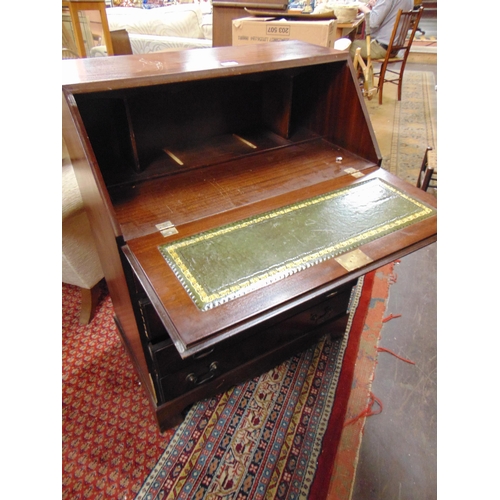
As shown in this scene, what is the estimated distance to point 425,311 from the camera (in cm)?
168

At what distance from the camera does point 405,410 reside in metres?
1.31

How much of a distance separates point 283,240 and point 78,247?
93 centimetres

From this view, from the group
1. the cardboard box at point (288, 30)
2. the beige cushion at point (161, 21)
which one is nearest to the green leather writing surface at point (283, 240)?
the cardboard box at point (288, 30)

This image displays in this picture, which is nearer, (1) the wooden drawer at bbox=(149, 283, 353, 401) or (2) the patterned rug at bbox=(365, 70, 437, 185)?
(1) the wooden drawer at bbox=(149, 283, 353, 401)

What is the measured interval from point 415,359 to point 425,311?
29cm

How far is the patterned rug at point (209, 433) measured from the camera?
1.10 meters

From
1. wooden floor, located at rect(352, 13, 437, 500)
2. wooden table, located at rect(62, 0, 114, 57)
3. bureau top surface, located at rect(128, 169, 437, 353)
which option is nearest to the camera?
bureau top surface, located at rect(128, 169, 437, 353)

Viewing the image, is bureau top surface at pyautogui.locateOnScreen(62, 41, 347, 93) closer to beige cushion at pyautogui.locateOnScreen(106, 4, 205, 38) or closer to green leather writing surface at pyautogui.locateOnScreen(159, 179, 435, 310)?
green leather writing surface at pyautogui.locateOnScreen(159, 179, 435, 310)

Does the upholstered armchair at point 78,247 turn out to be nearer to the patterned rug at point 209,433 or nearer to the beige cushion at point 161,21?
the patterned rug at point 209,433

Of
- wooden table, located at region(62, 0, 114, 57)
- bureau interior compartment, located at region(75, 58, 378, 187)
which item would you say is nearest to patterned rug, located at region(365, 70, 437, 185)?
bureau interior compartment, located at region(75, 58, 378, 187)

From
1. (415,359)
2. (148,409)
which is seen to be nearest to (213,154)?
(148,409)

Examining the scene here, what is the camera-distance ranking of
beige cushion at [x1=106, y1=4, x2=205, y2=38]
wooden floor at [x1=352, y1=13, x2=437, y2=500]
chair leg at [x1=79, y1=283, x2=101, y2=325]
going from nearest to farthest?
wooden floor at [x1=352, y1=13, x2=437, y2=500] < chair leg at [x1=79, y1=283, x2=101, y2=325] < beige cushion at [x1=106, y1=4, x2=205, y2=38]

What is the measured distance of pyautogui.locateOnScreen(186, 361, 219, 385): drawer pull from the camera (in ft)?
3.61

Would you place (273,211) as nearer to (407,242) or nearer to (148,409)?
(407,242)
